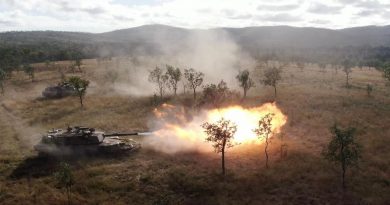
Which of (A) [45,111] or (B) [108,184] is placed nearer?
(B) [108,184]

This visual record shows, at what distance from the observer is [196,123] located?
63.3 m

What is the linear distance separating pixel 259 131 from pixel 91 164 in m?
19.2

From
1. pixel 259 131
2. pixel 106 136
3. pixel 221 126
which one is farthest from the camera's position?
pixel 106 136

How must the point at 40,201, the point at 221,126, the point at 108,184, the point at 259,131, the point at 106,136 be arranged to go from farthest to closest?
the point at 106,136 → the point at 259,131 → the point at 221,126 → the point at 108,184 → the point at 40,201

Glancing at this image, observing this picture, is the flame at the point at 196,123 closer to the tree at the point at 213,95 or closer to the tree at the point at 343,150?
the tree at the point at 213,95

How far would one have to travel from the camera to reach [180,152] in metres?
51.4

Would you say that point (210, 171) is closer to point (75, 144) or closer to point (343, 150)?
point (343, 150)

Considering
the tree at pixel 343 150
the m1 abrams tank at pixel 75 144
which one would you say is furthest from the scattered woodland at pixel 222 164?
the m1 abrams tank at pixel 75 144

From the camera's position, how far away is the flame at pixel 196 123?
54731 millimetres

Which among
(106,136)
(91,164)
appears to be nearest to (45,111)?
(106,136)

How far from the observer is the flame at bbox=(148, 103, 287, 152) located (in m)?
54.7

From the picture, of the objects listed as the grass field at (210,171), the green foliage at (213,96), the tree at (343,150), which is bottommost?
the grass field at (210,171)

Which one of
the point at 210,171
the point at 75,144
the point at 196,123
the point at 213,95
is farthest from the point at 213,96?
the point at 75,144

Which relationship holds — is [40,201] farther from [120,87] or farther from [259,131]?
[120,87]
